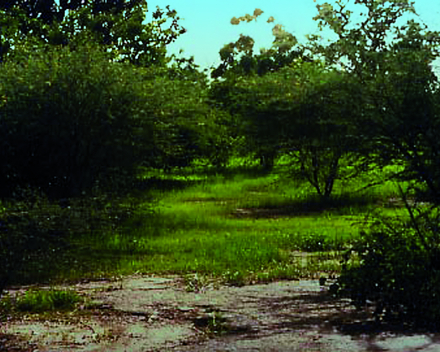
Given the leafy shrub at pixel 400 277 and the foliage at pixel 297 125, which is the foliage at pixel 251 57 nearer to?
the foliage at pixel 297 125

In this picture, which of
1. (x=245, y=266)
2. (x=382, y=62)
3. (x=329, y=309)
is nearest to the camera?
(x=329, y=309)

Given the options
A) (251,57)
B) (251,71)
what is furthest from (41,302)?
(251,57)

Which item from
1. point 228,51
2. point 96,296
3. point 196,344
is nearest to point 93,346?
point 196,344

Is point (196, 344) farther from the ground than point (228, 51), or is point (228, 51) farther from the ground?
point (228, 51)

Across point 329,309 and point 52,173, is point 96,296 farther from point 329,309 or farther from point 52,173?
point 52,173

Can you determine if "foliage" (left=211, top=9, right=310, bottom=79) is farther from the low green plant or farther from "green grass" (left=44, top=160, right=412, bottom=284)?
the low green plant

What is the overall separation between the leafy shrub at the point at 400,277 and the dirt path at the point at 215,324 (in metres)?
0.27

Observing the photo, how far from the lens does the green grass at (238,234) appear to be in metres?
12.2

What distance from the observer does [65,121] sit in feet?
56.2

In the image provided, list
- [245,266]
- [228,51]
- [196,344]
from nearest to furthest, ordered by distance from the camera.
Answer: [196,344] < [245,266] < [228,51]

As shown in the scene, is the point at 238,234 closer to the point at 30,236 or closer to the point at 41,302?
the point at 41,302

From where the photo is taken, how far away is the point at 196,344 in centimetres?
794

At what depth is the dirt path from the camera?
7879mm

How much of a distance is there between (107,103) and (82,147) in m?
1.00
